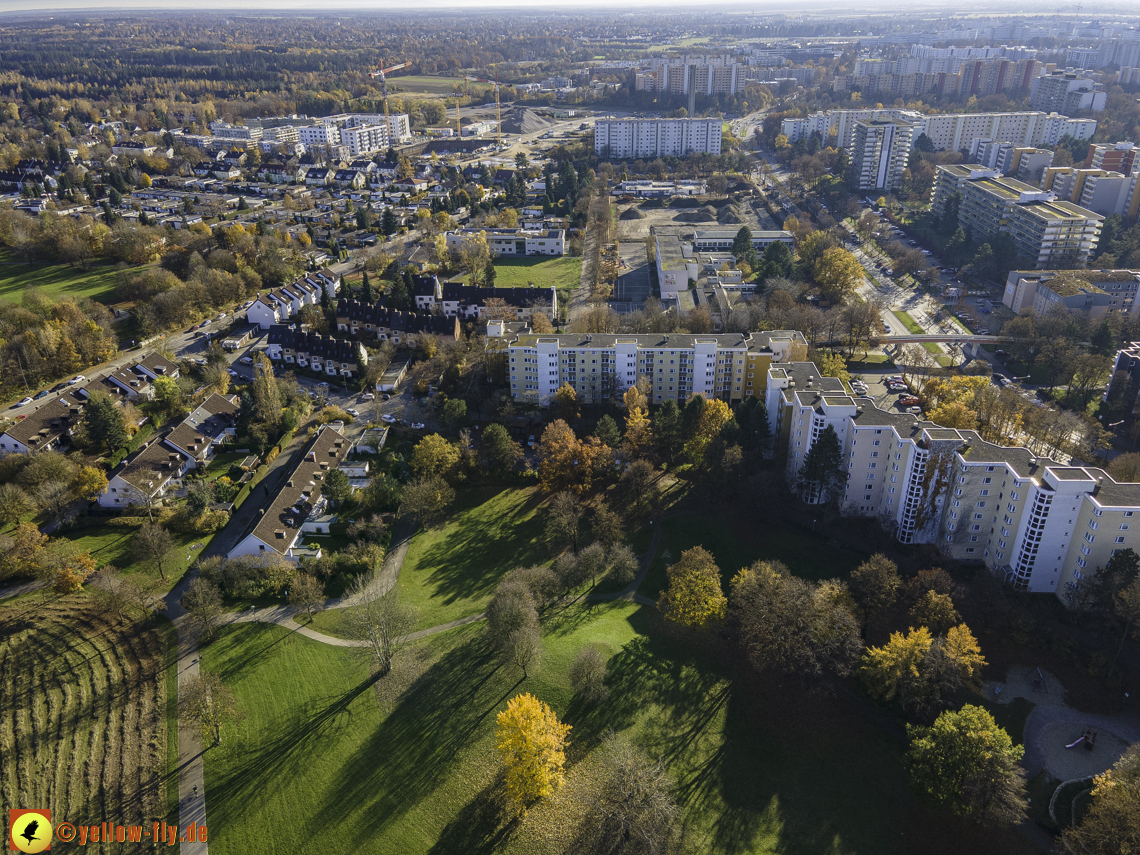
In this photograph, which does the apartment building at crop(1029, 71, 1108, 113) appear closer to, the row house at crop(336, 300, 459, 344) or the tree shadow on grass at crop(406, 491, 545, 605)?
the row house at crop(336, 300, 459, 344)

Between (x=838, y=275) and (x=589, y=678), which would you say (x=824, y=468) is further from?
(x=838, y=275)

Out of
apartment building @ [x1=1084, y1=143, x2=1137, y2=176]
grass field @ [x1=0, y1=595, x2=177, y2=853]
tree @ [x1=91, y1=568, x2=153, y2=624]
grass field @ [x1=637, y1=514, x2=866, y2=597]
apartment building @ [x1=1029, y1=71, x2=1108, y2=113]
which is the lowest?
grass field @ [x1=637, y1=514, x2=866, y2=597]

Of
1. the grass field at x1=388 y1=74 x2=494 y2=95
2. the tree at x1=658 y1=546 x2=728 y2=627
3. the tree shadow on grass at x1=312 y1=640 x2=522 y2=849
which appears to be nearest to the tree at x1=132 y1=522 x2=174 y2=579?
the tree shadow on grass at x1=312 y1=640 x2=522 y2=849

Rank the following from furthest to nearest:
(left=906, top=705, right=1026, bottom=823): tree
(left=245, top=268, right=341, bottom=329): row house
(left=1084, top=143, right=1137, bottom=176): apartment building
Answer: (left=1084, top=143, right=1137, bottom=176): apartment building, (left=245, top=268, right=341, bottom=329): row house, (left=906, top=705, right=1026, bottom=823): tree

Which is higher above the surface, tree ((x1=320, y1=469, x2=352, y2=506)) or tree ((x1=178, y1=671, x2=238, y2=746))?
tree ((x1=320, y1=469, x2=352, y2=506))

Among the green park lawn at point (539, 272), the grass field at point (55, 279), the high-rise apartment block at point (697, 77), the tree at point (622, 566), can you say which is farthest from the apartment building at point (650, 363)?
the high-rise apartment block at point (697, 77)

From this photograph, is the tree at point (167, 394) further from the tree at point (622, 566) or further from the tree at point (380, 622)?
the tree at point (622, 566)
